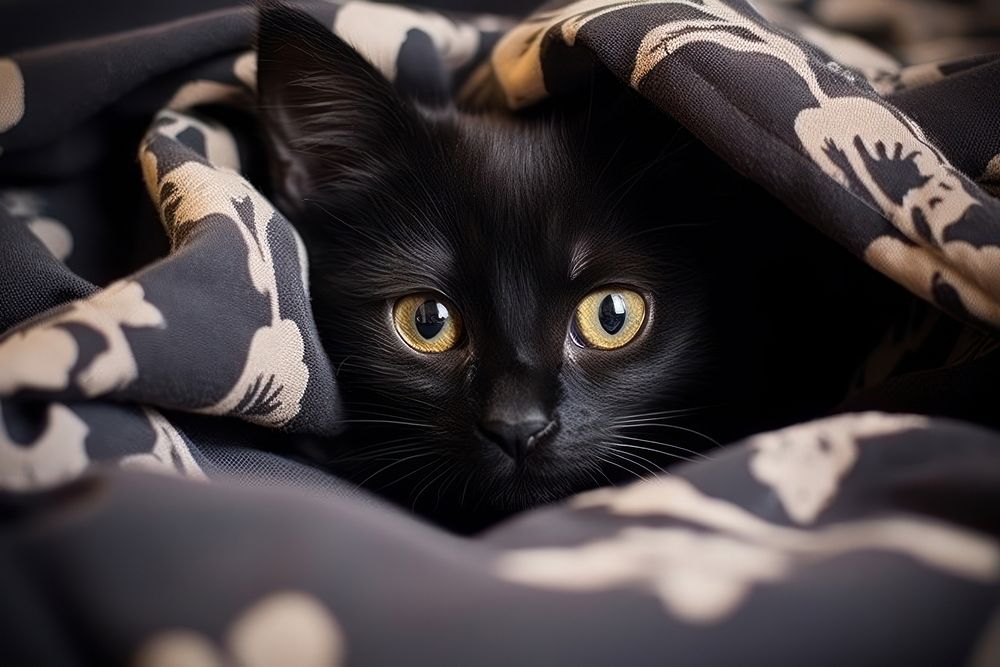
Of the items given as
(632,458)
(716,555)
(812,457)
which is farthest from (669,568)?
(632,458)

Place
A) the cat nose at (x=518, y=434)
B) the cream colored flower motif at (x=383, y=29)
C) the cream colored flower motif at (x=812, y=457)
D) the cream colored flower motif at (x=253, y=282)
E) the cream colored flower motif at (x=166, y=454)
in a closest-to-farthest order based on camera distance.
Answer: the cream colored flower motif at (x=812, y=457), the cream colored flower motif at (x=166, y=454), the cream colored flower motif at (x=253, y=282), the cat nose at (x=518, y=434), the cream colored flower motif at (x=383, y=29)

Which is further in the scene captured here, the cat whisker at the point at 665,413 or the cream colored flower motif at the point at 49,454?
the cat whisker at the point at 665,413

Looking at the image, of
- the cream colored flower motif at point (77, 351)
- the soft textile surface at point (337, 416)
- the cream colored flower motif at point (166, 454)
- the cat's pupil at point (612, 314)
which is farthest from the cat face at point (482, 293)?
the cream colored flower motif at point (77, 351)

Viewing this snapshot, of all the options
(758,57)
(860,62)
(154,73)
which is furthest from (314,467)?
(860,62)

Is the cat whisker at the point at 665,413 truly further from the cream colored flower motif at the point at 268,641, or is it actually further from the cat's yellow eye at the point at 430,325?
the cream colored flower motif at the point at 268,641

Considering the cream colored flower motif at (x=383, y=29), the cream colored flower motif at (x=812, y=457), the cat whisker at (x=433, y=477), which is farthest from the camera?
the cream colored flower motif at (x=383, y=29)

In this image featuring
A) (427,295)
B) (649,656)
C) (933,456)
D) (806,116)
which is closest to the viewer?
(649,656)

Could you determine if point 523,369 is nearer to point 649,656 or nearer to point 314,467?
point 314,467
